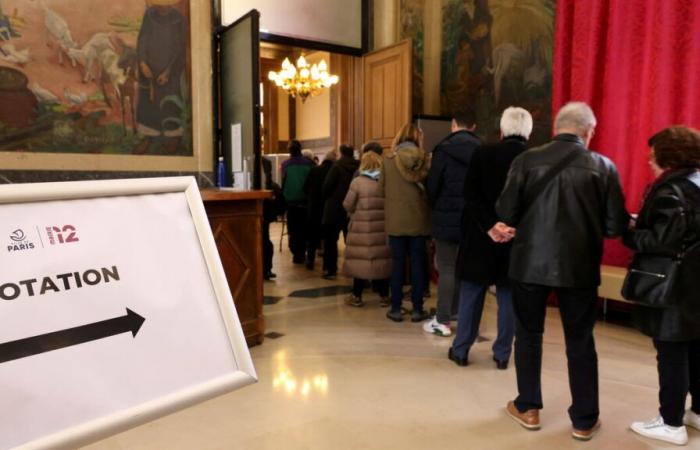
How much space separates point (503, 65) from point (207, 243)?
5.92 m

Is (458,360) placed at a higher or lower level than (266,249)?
lower

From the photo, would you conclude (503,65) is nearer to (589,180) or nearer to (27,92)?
(589,180)

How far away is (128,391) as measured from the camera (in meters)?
1.00

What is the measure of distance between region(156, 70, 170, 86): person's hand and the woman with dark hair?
4.23 m

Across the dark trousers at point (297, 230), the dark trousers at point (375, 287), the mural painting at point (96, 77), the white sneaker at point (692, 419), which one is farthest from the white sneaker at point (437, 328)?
the dark trousers at point (297, 230)

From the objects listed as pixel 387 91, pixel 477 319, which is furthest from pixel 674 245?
pixel 387 91

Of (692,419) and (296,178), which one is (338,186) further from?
(692,419)

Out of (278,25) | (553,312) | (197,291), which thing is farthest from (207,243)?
(278,25)

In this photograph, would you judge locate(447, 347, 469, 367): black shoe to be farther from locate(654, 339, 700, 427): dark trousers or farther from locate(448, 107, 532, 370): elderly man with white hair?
locate(654, 339, 700, 427): dark trousers

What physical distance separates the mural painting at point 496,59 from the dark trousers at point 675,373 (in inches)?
141

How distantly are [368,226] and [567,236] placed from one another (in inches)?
100

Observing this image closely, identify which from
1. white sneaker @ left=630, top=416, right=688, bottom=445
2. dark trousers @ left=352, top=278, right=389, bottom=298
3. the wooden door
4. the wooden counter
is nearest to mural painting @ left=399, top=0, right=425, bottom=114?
the wooden door

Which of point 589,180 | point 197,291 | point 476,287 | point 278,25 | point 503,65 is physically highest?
point 278,25

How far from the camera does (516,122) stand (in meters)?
3.29
